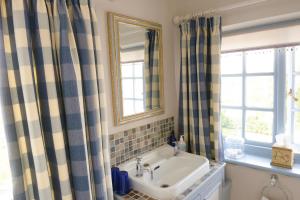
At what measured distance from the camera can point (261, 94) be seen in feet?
5.98

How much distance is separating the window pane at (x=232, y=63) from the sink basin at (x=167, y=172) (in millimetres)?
871

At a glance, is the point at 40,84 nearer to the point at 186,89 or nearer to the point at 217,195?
the point at 186,89

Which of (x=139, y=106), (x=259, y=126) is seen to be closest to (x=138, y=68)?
(x=139, y=106)

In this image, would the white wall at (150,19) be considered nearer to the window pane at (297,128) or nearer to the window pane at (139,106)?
the window pane at (139,106)

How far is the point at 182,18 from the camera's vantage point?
1.79 m

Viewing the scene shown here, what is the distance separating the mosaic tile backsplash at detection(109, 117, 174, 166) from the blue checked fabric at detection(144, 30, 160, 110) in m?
0.19

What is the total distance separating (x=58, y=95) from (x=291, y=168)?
170cm

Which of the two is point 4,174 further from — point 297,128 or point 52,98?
point 297,128

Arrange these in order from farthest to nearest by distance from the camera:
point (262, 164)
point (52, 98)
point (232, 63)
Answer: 1. point (232, 63)
2. point (262, 164)
3. point (52, 98)

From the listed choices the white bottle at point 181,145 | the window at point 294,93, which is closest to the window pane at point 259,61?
the window at point 294,93

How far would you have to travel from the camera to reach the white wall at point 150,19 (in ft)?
4.45

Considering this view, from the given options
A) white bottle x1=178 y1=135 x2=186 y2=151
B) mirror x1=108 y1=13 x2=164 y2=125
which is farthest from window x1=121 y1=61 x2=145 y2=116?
white bottle x1=178 y1=135 x2=186 y2=151

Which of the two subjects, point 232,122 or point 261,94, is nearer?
point 261,94

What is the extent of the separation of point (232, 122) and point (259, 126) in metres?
0.23
